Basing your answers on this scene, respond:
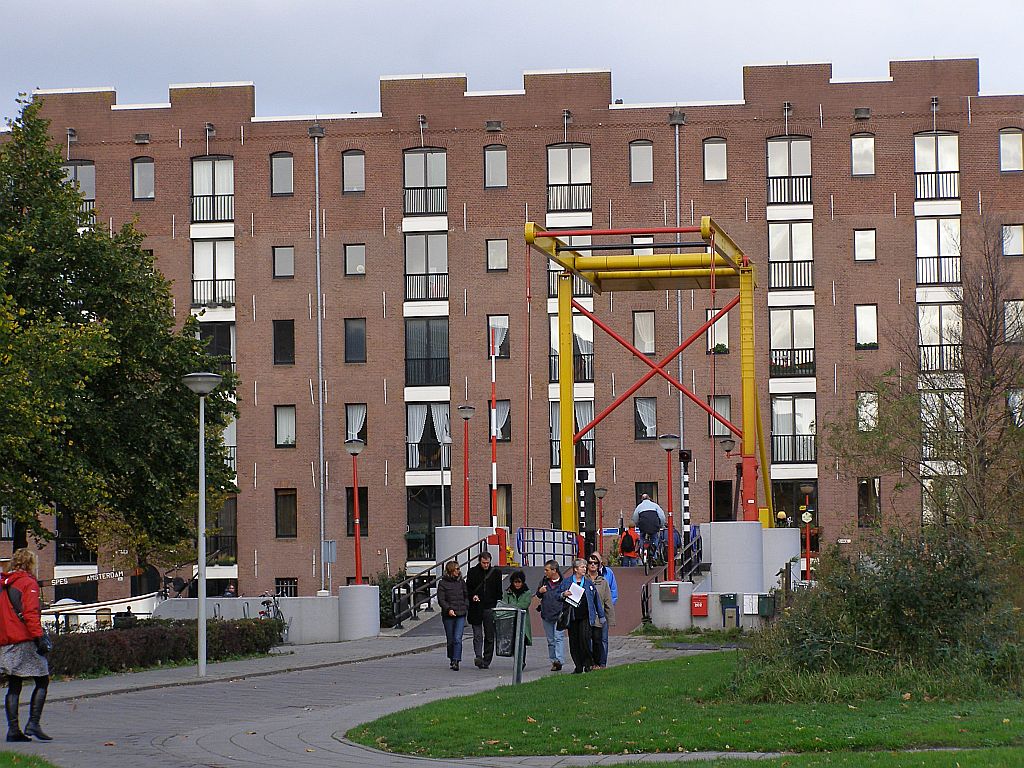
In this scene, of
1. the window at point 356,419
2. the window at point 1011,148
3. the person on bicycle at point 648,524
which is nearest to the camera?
the person on bicycle at point 648,524

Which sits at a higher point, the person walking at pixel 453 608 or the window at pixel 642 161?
the window at pixel 642 161

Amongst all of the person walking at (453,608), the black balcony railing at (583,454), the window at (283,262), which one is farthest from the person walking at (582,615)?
the window at (283,262)

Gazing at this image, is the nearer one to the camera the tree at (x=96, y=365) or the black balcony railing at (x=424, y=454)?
Result: the tree at (x=96, y=365)

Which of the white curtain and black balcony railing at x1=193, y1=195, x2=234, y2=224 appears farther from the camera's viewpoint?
black balcony railing at x1=193, y1=195, x2=234, y2=224

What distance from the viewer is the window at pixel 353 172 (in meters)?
58.8

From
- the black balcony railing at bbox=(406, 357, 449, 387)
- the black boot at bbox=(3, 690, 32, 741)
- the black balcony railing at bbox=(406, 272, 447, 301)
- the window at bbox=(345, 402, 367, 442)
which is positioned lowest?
the black boot at bbox=(3, 690, 32, 741)

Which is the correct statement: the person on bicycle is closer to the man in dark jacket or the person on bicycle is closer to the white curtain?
the man in dark jacket

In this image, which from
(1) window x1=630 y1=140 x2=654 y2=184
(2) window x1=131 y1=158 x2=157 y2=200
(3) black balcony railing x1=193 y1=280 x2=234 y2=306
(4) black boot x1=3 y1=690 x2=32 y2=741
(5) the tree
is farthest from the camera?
A: (2) window x1=131 y1=158 x2=157 y2=200

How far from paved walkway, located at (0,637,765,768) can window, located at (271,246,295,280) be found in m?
30.5

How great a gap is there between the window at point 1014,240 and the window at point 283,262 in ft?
84.6

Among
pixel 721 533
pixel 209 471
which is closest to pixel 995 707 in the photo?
pixel 721 533

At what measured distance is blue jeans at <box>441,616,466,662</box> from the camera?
937 inches

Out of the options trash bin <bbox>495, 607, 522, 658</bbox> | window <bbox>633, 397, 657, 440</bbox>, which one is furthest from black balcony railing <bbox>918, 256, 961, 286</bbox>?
trash bin <bbox>495, 607, 522, 658</bbox>

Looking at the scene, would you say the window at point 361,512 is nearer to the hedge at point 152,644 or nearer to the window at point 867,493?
the window at point 867,493
